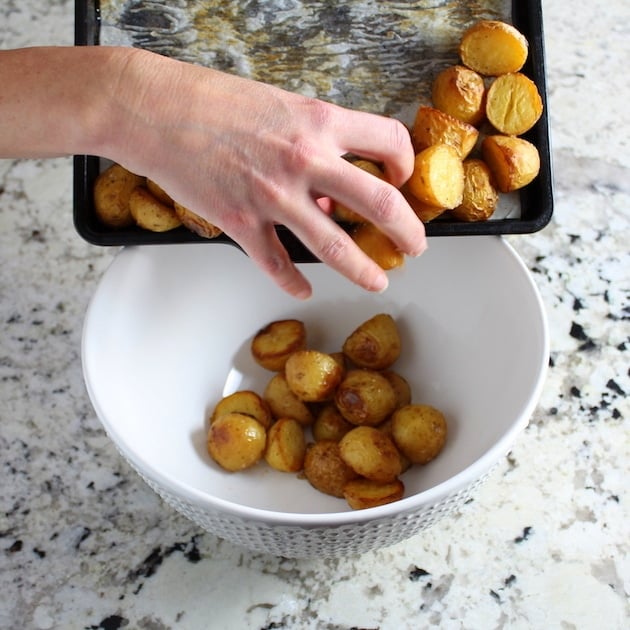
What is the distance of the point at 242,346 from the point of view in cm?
105

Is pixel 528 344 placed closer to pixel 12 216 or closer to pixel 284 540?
pixel 284 540

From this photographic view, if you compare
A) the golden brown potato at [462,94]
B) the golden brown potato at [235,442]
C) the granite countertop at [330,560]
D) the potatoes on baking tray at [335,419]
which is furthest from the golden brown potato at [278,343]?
the golden brown potato at [462,94]

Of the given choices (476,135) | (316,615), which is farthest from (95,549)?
(476,135)

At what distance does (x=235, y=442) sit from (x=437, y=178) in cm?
35

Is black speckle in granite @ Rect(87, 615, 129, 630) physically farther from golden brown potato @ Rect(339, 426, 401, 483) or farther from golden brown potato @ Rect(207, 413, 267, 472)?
golden brown potato @ Rect(339, 426, 401, 483)

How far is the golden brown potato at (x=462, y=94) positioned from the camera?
872 mm

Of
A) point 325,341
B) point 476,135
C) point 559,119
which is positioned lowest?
point 325,341

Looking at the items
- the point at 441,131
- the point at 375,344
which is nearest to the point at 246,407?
the point at 375,344

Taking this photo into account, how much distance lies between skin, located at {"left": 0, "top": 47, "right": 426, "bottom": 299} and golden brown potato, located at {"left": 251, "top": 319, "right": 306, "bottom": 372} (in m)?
0.25

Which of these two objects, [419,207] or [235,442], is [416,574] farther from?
[419,207]

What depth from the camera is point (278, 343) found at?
1004 mm

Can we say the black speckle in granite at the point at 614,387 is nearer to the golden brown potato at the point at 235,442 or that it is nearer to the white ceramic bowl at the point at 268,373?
the white ceramic bowl at the point at 268,373

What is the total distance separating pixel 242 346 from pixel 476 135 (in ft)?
1.26

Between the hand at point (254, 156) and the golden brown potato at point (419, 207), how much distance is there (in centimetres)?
9
